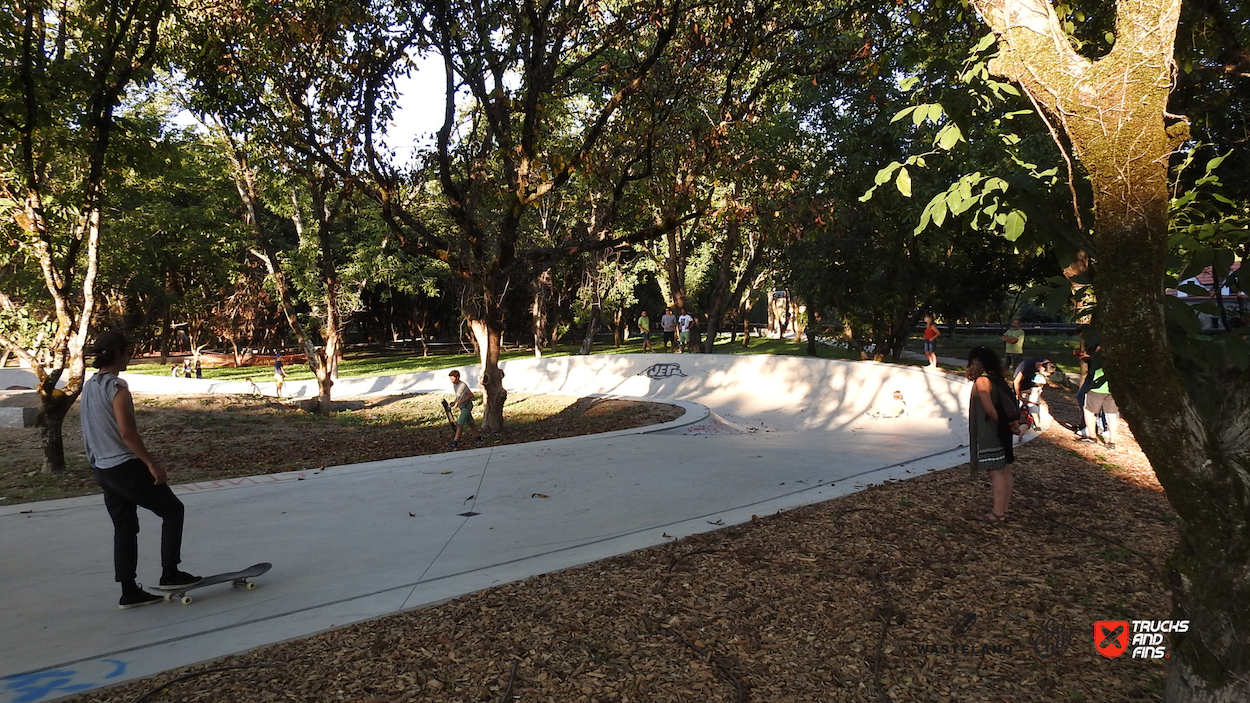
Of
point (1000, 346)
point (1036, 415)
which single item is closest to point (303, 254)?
point (1036, 415)

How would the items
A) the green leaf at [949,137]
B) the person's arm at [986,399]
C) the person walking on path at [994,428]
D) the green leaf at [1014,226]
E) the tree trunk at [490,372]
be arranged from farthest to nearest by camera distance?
the tree trunk at [490,372], the person's arm at [986,399], the person walking on path at [994,428], the green leaf at [1014,226], the green leaf at [949,137]

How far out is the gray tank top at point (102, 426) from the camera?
415cm

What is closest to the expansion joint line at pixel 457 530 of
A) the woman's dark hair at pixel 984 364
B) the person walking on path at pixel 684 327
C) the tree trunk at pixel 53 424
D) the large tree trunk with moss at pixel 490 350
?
the large tree trunk with moss at pixel 490 350

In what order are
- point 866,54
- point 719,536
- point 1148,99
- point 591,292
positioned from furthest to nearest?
point 591,292 < point 866,54 < point 719,536 < point 1148,99

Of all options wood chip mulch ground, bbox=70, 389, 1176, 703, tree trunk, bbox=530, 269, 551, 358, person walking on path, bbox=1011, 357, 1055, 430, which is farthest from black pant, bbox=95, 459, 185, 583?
tree trunk, bbox=530, 269, 551, 358

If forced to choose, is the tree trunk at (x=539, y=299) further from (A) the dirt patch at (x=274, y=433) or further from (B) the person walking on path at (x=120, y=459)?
(B) the person walking on path at (x=120, y=459)

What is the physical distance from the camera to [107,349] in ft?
13.6

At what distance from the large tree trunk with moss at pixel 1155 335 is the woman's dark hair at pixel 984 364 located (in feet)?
10.9

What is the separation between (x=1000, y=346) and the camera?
107 ft

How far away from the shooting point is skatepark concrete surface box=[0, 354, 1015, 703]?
3885mm

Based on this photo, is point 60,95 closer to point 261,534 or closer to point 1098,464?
point 261,534

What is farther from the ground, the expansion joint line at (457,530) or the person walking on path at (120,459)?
the person walking on path at (120,459)

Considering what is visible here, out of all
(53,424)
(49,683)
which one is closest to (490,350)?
(53,424)

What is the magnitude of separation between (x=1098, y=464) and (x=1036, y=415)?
3695 mm
